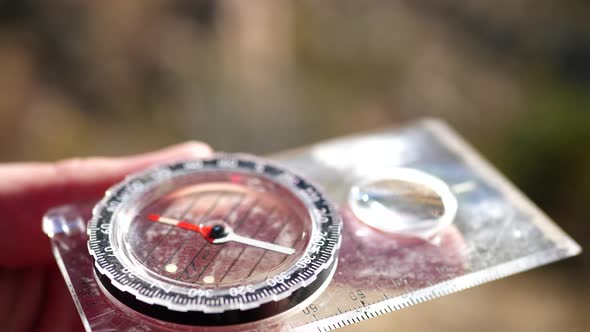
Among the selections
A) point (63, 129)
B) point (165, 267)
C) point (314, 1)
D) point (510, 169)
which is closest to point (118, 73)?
point (63, 129)

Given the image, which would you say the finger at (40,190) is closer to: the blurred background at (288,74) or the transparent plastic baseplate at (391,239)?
the transparent plastic baseplate at (391,239)

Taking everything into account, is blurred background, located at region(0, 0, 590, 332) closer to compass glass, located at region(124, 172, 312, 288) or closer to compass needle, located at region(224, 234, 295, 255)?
compass glass, located at region(124, 172, 312, 288)

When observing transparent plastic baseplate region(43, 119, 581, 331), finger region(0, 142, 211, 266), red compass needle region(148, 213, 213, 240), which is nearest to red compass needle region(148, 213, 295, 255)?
red compass needle region(148, 213, 213, 240)

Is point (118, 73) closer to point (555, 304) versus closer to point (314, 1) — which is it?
point (314, 1)

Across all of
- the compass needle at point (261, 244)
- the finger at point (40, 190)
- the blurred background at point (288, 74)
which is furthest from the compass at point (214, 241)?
the blurred background at point (288, 74)

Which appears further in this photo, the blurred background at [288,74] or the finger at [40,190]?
the blurred background at [288,74]
